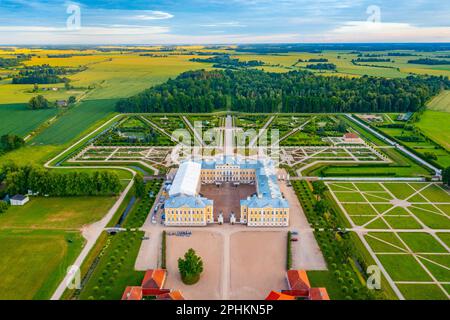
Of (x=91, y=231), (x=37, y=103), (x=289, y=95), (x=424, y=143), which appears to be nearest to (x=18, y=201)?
(x=91, y=231)

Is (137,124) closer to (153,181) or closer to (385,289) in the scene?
(153,181)

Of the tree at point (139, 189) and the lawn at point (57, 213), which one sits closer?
the lawn at point (57, 213)

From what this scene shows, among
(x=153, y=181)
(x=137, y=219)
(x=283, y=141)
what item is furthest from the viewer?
(x=283, y=141)

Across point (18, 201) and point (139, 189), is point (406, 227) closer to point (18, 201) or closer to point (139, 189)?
point (139, 189)

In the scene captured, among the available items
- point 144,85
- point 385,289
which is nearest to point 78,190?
point 385,289

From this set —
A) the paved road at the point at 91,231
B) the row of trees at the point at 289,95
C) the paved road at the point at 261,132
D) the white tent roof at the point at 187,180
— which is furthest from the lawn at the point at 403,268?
the row of trees at the point at 289,95

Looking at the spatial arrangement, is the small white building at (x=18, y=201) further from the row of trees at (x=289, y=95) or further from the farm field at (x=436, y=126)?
the farm field at (x=436, y=126)

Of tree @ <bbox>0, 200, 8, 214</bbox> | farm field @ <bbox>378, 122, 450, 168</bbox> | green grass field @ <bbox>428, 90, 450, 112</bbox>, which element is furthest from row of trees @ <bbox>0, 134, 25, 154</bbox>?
green grass field @ <bbox>428, 90, 450, 112</bbox>

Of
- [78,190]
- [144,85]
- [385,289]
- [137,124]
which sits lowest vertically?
[385,289]
